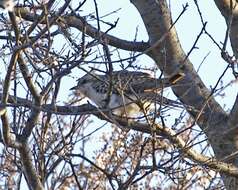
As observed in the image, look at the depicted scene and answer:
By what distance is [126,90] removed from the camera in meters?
5.04

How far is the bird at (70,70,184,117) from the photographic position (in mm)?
4395

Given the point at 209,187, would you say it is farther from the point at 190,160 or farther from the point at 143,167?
the point at 143,167

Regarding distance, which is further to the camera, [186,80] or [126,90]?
[186,80]

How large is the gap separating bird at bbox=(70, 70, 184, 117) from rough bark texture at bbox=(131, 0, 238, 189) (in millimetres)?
252

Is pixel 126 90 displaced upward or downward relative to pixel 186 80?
downward

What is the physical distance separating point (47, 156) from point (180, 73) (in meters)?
1.55

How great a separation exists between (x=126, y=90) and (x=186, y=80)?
134 cm

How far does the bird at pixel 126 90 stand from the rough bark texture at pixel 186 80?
9.9 inches

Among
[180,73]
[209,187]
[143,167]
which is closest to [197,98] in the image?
[180,73]

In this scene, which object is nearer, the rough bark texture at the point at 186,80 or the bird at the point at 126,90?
the bird at the point at 126,90

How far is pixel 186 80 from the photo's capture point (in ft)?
20.4

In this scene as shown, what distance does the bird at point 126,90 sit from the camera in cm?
439

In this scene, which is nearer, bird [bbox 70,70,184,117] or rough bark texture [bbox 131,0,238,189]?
bird [bbox 70,70,184,117]

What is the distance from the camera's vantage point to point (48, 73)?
4.53m
